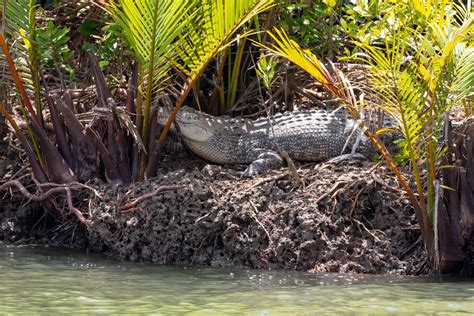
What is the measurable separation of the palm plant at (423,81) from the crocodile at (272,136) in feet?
5.18

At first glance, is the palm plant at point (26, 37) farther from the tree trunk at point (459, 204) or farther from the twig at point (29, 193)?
the tree trunk at point (459, 204)

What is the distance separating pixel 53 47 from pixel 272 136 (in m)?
2.04

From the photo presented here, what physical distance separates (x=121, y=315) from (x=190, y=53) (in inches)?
97.7

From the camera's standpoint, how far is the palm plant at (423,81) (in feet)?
20.5

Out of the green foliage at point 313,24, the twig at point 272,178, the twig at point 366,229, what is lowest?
the twig at point 366,229

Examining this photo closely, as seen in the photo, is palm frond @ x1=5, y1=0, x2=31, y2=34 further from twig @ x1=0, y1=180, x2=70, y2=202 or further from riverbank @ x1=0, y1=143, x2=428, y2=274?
riverbank @ x1=0, y1=143, x2=428, y2=274

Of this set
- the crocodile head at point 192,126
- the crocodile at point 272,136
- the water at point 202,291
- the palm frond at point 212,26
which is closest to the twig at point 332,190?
the water at point 202,291

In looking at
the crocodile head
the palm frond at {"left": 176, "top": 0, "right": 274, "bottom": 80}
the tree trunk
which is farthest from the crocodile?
the tree trunk

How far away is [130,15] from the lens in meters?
6.80

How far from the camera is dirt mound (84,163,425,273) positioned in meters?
6.88

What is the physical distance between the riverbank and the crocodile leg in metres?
0.30

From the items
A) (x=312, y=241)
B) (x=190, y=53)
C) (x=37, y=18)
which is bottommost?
(x=312, y=241)

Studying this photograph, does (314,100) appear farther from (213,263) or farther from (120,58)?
(213,263)

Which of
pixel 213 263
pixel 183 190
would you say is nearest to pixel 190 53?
pixel 183 190
